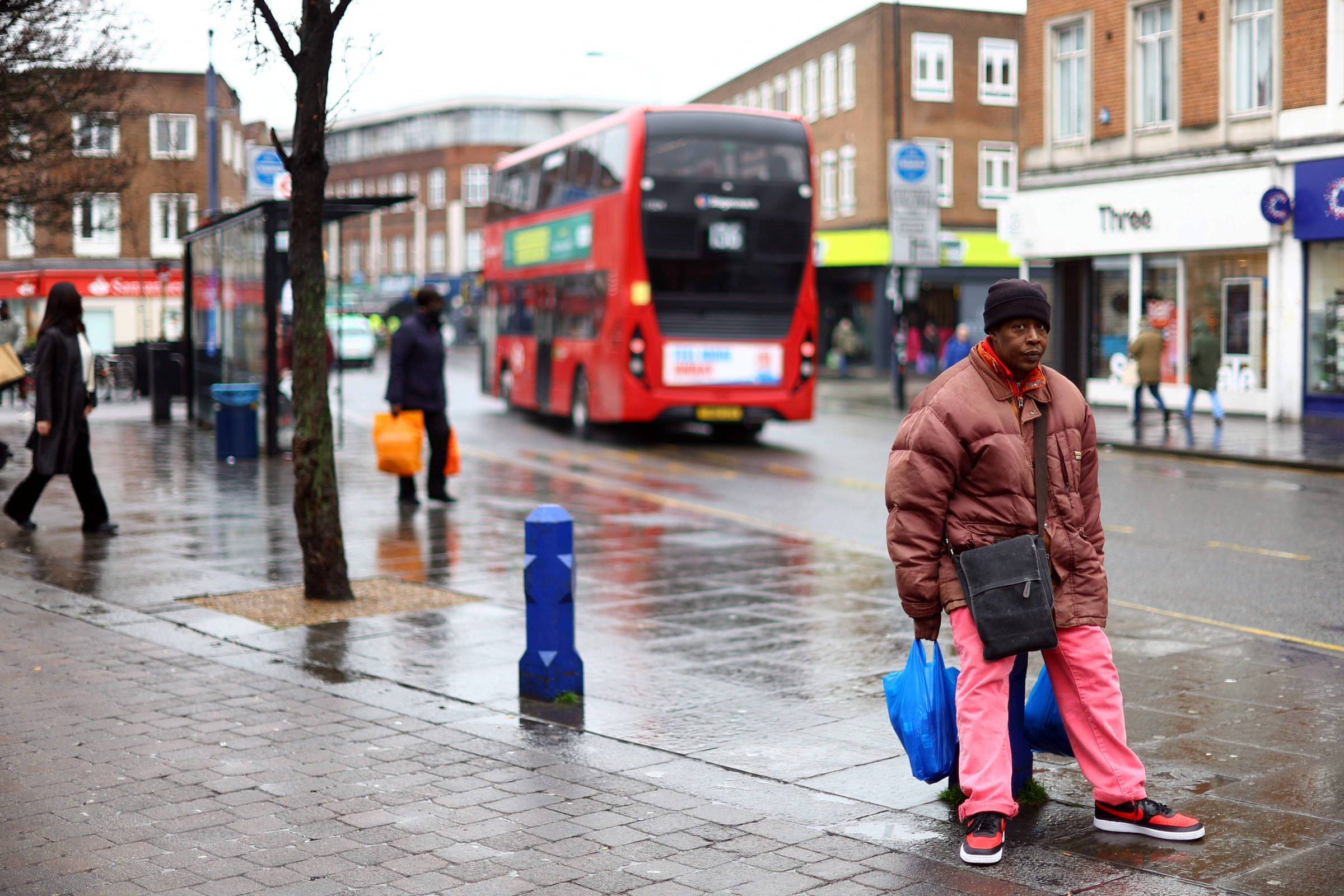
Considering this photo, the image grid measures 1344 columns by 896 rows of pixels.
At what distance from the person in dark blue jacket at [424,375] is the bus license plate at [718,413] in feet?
24.3

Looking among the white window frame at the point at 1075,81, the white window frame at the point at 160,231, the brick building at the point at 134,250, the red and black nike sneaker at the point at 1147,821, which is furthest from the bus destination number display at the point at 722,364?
the white window frame at the point at 160,231

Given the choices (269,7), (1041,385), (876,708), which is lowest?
(876,708)

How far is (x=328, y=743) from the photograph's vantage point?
18.9 feet

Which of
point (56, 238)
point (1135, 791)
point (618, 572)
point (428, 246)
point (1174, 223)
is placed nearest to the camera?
point (1135, 791)

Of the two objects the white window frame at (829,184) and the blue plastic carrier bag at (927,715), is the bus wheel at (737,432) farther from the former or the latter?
the white window frame at (829,184)

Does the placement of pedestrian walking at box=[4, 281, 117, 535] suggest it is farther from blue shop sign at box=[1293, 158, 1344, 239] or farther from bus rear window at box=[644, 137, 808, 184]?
blue shop sign at box=[1293, 158, 1344, 239]

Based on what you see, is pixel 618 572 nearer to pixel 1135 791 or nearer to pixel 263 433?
pixel 1135 791

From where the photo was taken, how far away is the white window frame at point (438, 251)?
307 feet

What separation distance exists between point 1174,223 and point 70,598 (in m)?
22.7

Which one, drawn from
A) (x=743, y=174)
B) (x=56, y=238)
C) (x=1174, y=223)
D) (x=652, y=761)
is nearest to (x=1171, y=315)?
(x=1174, y=223)

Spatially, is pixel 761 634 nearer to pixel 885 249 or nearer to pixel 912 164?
pixel 912 164

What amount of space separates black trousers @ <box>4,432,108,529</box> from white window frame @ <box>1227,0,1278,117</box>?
67.1 ft

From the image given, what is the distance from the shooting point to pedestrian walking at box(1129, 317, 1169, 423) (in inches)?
914

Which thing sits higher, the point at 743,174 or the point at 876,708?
the point at 743,174
